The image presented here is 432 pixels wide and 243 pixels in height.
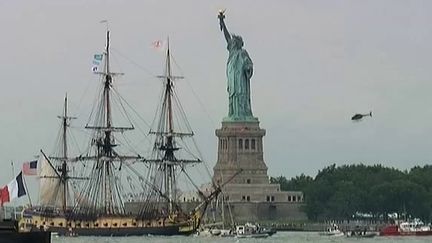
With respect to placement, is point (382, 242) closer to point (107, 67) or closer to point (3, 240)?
point (107, 67)

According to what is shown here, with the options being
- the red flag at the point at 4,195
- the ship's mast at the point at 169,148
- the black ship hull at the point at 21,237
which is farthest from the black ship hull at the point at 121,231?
the black ship hull at the point at 21,237

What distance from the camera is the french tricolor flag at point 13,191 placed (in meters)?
59.1

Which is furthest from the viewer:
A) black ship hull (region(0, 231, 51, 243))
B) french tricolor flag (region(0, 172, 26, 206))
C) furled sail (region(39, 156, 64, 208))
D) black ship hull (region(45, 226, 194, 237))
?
furled sail (region(39, 156, 64, 208))

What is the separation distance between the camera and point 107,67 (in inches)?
6368

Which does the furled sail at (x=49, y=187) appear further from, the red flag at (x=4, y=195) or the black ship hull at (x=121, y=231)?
the red flag at (x=4, y=195)

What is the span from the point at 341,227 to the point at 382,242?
5721 centimetres

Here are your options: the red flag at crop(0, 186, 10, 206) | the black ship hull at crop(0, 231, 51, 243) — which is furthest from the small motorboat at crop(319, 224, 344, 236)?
the black ship hull at crop(0, 231, 51, 243)

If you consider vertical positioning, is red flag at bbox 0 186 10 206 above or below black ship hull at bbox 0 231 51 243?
above

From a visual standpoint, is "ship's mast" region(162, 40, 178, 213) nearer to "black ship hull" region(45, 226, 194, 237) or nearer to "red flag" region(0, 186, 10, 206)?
"black ship hull" region(45, 226, 194, 237)

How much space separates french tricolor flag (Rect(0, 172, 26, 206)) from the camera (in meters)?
59.1

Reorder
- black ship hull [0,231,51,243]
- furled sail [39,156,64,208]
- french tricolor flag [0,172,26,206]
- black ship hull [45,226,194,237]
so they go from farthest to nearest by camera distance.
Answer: furled sail [39,156,64,208] → black ship hull [45,226,194,237] → french tricolor flag [0,172,26,206] → black ship hull [0,231,51,243]

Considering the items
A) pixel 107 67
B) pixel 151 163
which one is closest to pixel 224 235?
pixel 151 163

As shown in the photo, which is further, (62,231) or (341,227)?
(341,227)

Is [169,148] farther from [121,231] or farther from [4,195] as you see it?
[4,195]
